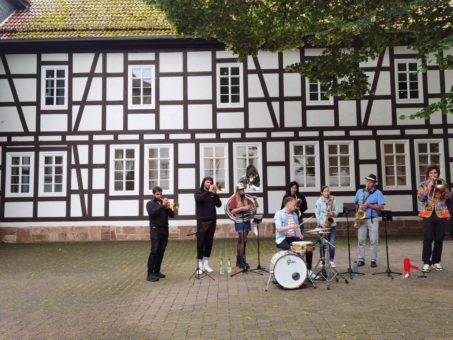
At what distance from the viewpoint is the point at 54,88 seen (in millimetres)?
15953

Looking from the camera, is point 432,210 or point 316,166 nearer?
point 432,210

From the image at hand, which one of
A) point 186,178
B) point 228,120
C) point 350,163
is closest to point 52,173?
point 186,178

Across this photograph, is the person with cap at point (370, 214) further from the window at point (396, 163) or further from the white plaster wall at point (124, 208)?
the white plaster wall at point (124, 208)

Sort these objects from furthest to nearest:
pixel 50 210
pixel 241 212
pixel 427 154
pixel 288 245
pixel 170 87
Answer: pixel 170 87
pixel 427 154
pixel 50 210
pixel 241 212
pixel 288 245

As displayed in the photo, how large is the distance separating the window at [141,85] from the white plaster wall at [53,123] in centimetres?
252

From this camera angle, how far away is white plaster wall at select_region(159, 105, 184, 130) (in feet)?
51.8

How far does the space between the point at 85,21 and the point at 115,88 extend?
286 cm

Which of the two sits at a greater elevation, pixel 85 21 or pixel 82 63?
pixel 85 21

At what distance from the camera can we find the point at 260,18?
10375 mm

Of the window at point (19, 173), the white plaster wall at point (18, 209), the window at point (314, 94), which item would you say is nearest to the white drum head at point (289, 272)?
the window at point (314, 94)

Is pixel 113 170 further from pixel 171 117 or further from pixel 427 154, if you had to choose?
pixel 427 154

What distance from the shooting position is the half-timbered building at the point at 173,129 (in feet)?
51.1

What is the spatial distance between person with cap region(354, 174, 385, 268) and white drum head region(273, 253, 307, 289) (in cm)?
244

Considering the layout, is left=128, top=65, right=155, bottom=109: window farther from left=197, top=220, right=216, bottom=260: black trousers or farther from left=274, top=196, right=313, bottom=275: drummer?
left=274, top=196, right=313, bottom=275: drummer
